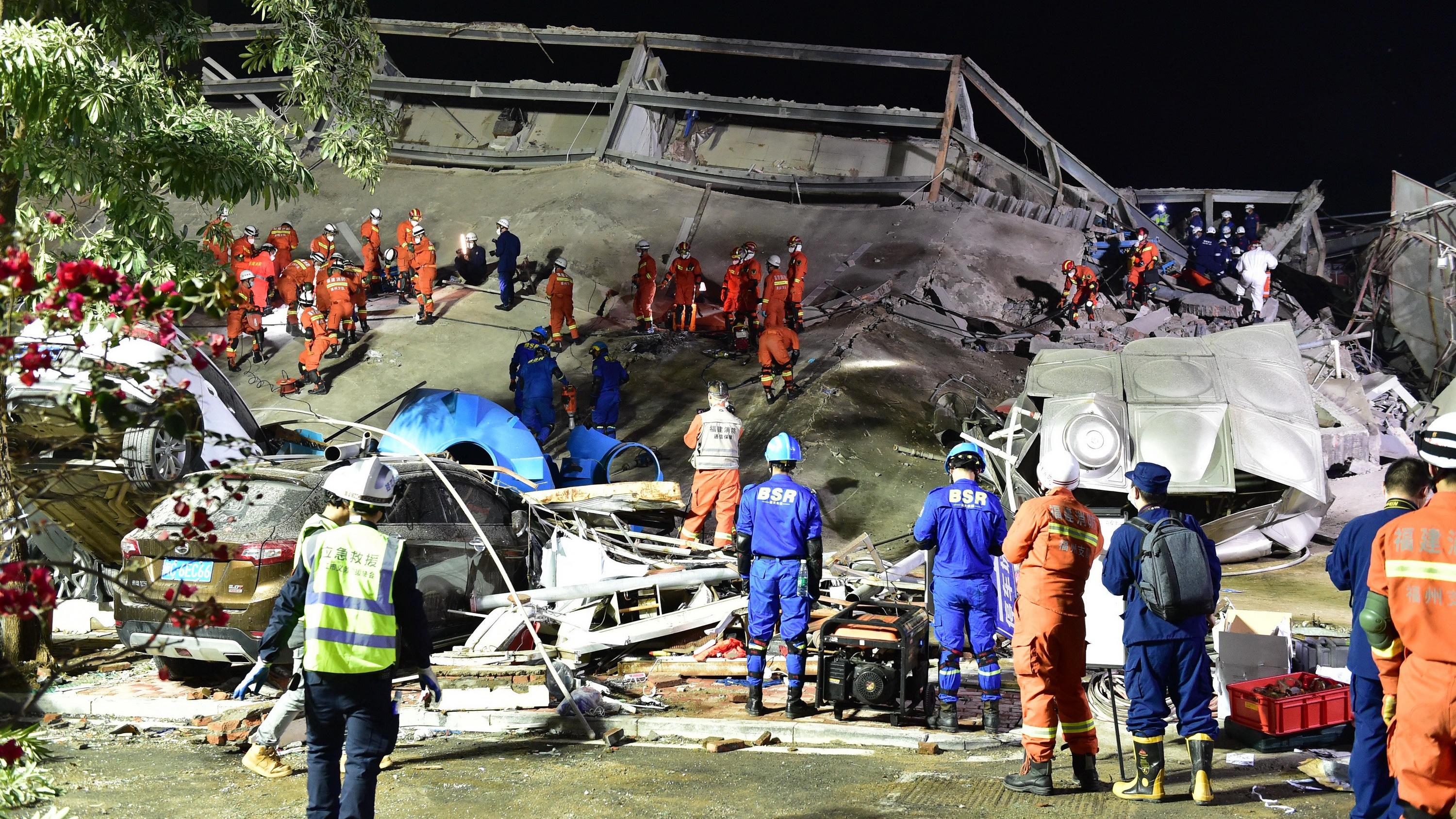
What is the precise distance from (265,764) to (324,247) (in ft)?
52.2

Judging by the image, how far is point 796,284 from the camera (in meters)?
17.1

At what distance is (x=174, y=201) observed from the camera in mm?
24734

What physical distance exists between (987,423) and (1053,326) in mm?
6641

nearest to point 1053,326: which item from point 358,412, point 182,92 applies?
point 358,412

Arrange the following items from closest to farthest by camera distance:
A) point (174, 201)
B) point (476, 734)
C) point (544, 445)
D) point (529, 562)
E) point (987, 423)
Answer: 1. point (476, 734)
2. point (529, 562)
3. point (987, 423)
4. point (544, 445)
5. point (174, 201)

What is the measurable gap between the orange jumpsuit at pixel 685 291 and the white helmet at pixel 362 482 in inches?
582

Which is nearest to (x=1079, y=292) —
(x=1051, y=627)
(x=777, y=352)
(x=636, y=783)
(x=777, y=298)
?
(x=777, y=298)

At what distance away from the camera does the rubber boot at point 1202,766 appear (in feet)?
15.5

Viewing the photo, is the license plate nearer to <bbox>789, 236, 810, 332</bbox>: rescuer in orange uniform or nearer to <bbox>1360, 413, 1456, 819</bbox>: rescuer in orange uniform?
<bbox>1360, 413, 1456, 819</bbox>: rescuer in orange uniform

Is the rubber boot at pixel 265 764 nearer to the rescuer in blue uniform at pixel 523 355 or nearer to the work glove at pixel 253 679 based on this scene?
the work glove at pixel 253 679

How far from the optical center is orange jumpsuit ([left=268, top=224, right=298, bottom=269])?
63.0 feet

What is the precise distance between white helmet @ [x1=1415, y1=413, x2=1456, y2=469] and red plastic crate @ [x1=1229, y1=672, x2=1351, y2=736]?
2320 millimetres

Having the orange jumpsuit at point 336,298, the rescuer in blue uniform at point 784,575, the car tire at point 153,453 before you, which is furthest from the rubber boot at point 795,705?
the orange jumpsuit at point 336,298

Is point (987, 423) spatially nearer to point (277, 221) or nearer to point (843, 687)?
point (843, 687)
